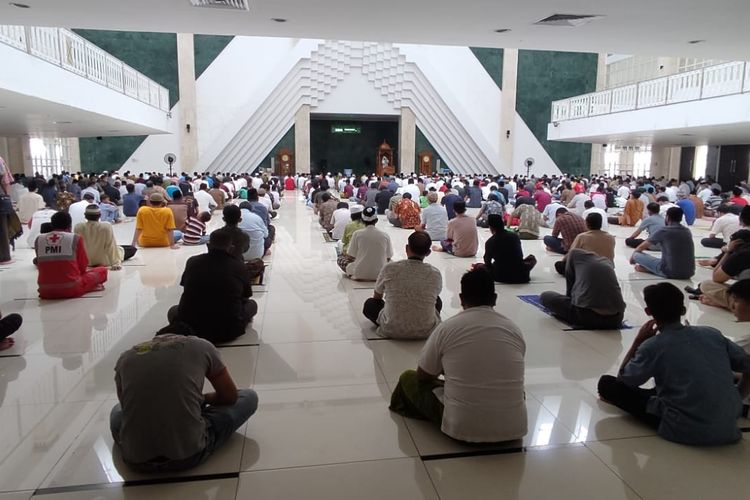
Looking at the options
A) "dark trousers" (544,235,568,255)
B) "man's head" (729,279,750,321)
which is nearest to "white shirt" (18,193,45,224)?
"dark trousers" (544,235,568,255)

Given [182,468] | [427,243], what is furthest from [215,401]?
[427,243]

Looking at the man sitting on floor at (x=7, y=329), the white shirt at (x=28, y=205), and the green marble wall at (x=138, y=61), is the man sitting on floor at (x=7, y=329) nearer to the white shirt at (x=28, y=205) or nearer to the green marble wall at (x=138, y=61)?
the white shirt at (x=28, y=205)

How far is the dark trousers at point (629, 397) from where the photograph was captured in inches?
126

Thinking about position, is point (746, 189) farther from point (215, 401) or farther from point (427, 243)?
point (215, 401)

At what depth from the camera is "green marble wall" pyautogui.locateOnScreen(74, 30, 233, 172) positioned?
25.2m

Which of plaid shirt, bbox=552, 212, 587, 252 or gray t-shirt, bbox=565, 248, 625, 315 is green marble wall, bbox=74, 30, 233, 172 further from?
gray t-shirt, bbox=565, 248, 625, 315

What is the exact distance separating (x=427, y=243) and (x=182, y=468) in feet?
8.01

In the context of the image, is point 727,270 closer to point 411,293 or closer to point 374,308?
point 411,293

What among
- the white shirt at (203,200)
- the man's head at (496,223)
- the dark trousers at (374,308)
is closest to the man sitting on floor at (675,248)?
the man's head at (496,223)

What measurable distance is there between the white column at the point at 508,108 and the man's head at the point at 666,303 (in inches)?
1023

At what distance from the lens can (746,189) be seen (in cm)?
1534

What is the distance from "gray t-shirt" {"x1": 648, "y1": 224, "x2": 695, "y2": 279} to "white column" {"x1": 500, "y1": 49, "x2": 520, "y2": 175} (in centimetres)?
2154

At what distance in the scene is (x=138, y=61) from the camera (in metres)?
25.3

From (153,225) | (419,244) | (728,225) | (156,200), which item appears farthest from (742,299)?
(153,225)
